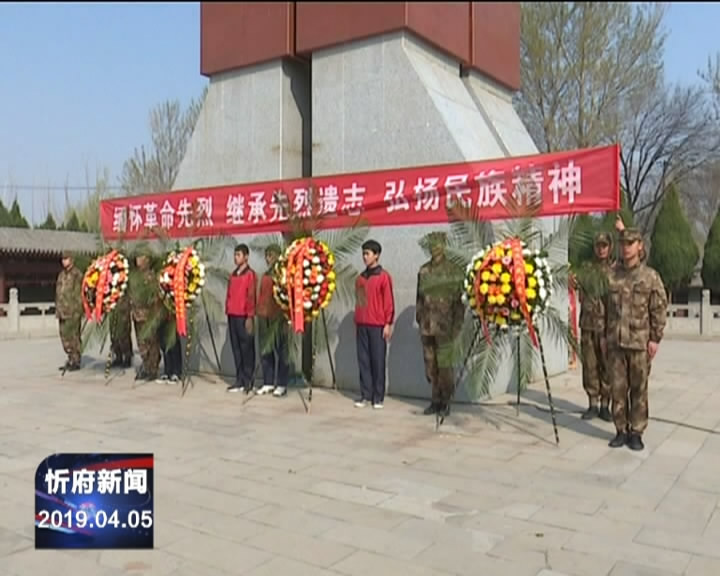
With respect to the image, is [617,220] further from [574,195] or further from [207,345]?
[207,345]

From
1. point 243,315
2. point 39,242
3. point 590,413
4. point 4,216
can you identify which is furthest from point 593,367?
point 4,216

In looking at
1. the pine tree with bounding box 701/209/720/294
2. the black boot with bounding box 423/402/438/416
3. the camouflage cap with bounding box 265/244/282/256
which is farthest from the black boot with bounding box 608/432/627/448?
the pine tree with bounding box 701/209/720/294

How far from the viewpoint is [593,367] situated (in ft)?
19.4

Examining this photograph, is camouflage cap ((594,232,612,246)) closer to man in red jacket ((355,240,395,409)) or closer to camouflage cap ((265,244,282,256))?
man in red jacket ((355,240,395,409))

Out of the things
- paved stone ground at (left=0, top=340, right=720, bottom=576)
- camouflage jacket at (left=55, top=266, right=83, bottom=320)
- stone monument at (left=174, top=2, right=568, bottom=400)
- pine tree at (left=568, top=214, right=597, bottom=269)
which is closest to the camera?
paved stone ground at (left=0, top=340, right=720, bottom=576)

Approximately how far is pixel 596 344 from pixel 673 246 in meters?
13.1

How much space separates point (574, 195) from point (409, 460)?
101 inches

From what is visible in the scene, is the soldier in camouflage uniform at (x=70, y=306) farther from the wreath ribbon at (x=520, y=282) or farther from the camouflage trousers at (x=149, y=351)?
the wreath ribbon at (x=520, y=282)

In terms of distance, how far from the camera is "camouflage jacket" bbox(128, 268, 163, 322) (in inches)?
299

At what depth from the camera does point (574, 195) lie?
5551 mm

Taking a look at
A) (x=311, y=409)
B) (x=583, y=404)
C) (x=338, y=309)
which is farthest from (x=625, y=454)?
(x=338, y=309)

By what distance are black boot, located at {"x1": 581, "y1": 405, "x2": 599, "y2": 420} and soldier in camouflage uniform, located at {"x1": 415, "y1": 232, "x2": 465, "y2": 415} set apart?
1.16 meters

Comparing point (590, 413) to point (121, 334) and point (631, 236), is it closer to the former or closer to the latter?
point (631, 236)

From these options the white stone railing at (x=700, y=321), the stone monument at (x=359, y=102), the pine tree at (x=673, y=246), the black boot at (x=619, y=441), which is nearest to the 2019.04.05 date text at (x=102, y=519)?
the black boot at (x=619, y=441)
